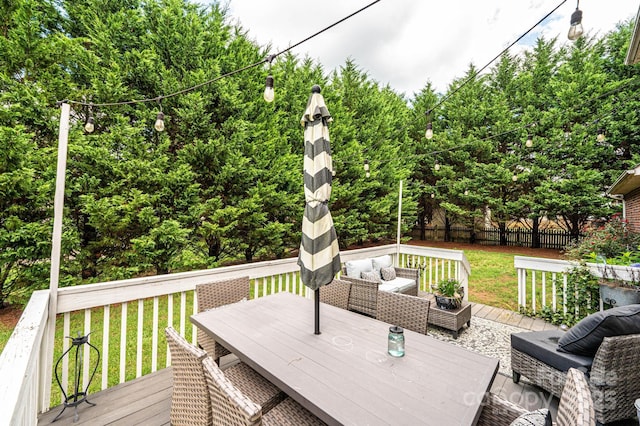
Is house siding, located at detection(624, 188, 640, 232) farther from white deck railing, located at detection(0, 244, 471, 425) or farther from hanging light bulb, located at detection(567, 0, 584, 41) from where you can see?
hanging light bulb, located at detection(567, 0, 584, 41)

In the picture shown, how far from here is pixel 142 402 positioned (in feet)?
7.33

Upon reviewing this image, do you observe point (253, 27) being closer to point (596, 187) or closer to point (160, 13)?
point (160, 13)

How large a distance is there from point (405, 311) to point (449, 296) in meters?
1.66

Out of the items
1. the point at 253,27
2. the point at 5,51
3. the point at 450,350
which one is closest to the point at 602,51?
the point at 253,27

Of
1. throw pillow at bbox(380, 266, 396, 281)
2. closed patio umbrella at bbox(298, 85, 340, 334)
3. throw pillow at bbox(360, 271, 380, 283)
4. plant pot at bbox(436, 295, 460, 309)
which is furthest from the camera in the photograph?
throw pillow at bbox(380, 266, 396, 281)

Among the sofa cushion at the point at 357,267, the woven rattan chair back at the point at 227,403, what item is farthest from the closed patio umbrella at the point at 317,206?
the sofa cushion at the point at 357,267

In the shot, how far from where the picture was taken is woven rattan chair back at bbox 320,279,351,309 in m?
2.92

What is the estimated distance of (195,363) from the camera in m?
1.38

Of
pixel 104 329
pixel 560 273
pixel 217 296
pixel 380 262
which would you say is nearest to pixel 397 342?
pixel 217 296

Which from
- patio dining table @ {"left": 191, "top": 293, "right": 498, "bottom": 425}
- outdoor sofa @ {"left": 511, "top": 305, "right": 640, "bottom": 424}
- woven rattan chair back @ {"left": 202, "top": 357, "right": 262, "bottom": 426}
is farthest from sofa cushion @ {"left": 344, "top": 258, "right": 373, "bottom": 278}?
woven rattan chair back @ {"left": 202, "top": 357, "right": 262, "bottom": 426}

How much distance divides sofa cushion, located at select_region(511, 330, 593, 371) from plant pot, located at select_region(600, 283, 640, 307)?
1224mm

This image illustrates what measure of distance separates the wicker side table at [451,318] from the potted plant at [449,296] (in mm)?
69

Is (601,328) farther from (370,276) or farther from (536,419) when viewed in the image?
(370,276)

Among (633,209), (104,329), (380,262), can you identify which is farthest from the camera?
(633,209)
